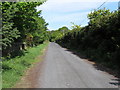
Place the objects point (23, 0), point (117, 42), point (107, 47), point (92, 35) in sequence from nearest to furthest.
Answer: point (23, 0)
point (117, 42)
point (107, 47)
point (92, 35)

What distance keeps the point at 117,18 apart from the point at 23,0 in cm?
753

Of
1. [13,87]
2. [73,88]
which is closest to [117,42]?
[73,88]

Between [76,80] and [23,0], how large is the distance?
5.75 m

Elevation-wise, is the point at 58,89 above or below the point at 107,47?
below

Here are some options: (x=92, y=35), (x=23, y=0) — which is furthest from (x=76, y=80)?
(x=92, y=35)

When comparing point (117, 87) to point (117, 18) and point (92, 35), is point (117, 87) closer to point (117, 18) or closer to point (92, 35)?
point (117, 18)

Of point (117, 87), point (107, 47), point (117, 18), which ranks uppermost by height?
point (117, 18)

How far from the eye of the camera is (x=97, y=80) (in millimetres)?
Answer: 9094

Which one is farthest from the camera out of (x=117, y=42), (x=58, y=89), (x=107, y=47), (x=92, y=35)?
(x=92, y=35)

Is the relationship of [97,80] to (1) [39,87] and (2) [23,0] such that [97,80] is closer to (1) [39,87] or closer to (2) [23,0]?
(1) [39,87]

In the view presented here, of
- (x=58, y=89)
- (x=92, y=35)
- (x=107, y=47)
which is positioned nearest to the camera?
(x=58, y=89)

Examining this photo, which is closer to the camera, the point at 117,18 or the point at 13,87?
the point at 13,87

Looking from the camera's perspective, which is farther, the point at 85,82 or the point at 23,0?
the point at 23,0

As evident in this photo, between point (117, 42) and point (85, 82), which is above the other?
point (117, 42)
